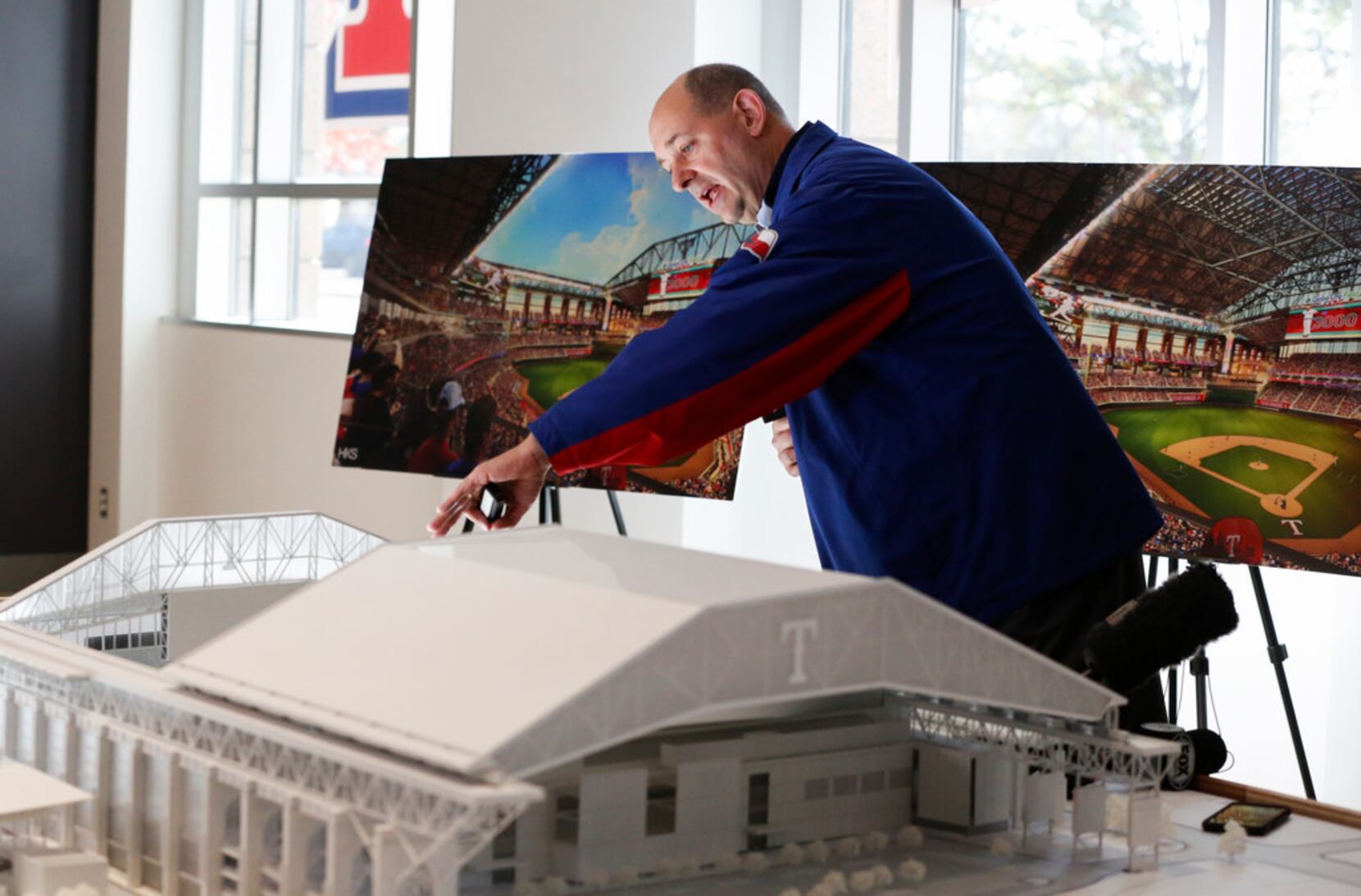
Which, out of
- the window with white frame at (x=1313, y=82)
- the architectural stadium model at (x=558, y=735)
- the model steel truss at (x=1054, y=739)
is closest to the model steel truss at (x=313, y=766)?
the architectural stadium model at (x=558, y=735)

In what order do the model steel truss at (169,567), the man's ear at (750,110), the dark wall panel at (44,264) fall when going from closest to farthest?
the model steel truss at (169,567)
the man's ear at (750,110)
the dark wall panel at (44,264)

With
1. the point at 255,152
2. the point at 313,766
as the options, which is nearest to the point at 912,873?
the point at 313,766

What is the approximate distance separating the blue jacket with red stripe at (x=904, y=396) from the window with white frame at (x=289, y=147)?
4.10 m

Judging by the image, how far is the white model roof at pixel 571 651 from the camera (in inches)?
45.9

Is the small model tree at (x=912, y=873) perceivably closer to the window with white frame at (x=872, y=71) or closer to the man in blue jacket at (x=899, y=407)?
the man in blue jacket at (x=899, y=407)

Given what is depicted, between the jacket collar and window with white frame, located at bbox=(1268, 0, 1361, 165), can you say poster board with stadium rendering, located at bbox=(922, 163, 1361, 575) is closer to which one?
window with white frame, located at bbox=(1268, 0, 1361, 165)

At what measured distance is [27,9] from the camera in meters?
6.55

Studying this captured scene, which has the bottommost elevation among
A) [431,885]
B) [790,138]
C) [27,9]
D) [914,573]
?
[431,885]

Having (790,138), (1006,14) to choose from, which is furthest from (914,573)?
(1006,14)

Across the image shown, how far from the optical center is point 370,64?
6074 millimetres

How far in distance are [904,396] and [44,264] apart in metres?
5.47

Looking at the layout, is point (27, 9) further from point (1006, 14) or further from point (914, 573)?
point (914, 573)

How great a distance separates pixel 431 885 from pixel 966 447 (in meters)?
1.02

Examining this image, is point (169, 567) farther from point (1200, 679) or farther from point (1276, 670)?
point (1276, 670)
